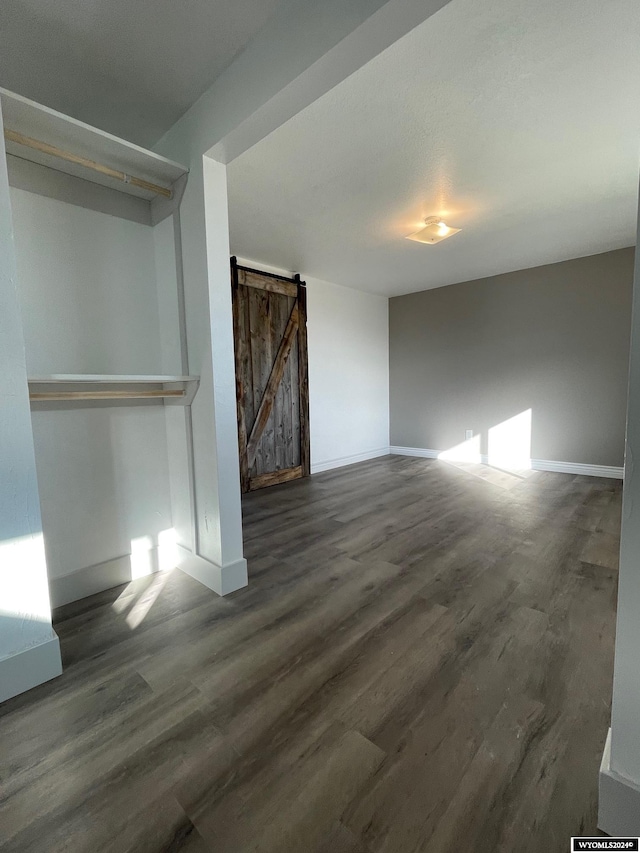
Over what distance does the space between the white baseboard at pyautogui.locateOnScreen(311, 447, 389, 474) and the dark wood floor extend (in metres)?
2.63

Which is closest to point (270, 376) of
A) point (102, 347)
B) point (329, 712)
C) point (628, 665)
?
point (102, 347)

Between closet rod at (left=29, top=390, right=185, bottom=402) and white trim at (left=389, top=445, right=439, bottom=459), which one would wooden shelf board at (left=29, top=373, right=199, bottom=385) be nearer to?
closet rod at (left=29, top=390, right=185, bottom=402)

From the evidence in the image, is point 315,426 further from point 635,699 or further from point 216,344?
point 635,699

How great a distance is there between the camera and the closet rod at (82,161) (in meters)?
1.56

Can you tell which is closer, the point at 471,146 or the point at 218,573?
the point at 218,573

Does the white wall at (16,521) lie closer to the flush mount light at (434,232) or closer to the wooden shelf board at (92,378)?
the wooden shelf board at (92,378)

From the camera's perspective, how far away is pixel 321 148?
2.25 meters

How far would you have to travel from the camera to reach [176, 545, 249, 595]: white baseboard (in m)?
2.10

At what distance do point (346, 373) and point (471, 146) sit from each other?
11.2ft

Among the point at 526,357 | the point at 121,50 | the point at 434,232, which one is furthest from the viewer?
the point at 526,357

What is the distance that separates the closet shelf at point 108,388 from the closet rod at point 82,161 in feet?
3.21

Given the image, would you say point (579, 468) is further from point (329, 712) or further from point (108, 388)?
point (108, 388)

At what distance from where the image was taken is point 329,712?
131cm

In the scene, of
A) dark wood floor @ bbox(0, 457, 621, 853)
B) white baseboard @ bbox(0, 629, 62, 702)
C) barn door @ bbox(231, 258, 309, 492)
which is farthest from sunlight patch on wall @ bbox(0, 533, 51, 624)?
barn door @ bbox(231, 258, 309, 492)
